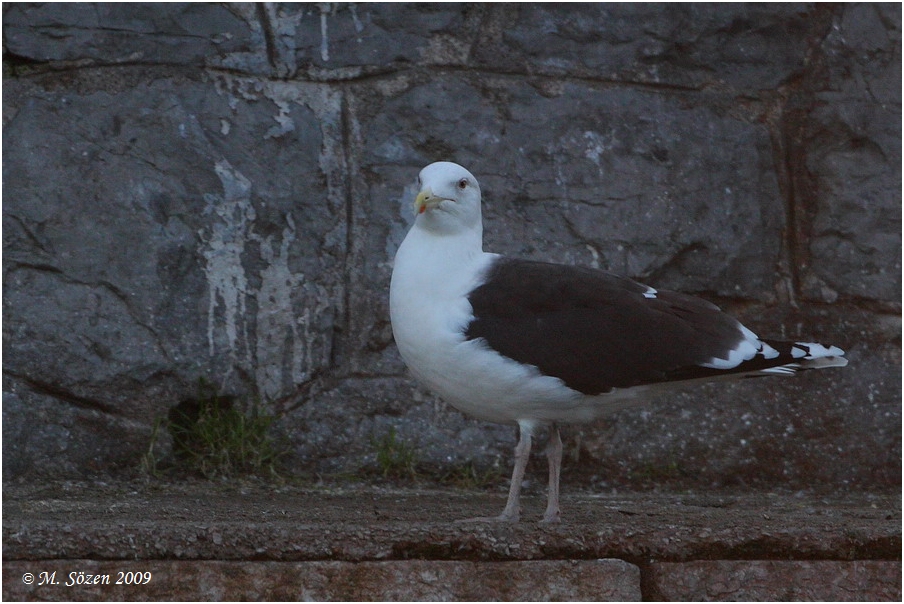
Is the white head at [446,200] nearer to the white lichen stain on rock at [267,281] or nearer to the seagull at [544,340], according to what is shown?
the seagull at [544,340]

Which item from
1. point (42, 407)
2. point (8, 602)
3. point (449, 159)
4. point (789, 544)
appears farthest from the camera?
point (449, 159)

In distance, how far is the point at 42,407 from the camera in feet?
10.1

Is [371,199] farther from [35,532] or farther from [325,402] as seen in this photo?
[35,532]

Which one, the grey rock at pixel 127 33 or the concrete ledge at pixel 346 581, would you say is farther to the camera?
the grey rock at pixel 127 33

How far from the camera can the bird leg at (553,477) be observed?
2473mm

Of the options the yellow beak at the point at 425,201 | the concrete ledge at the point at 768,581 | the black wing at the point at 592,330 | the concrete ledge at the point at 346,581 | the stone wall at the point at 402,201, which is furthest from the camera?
the stone wall at the point at 402,201

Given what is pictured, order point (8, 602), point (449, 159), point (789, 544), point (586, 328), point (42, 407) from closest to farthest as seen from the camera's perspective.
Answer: point (8, 602) < point (789, 544) < point (586, 328) < point (42, 407) < point (449, 159)

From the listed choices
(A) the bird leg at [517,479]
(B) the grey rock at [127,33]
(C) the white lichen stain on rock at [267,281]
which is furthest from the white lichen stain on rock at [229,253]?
(A) the bird leg at [517,479]

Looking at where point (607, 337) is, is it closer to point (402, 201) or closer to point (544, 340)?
point (544, 340)

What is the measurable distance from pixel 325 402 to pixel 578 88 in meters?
1.18

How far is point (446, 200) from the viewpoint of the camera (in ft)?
8.55

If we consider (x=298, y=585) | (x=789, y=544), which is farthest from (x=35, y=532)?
(x=789, y=544)

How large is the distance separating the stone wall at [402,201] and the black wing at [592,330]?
2.49 feet

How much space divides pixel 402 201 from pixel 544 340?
94 cm
